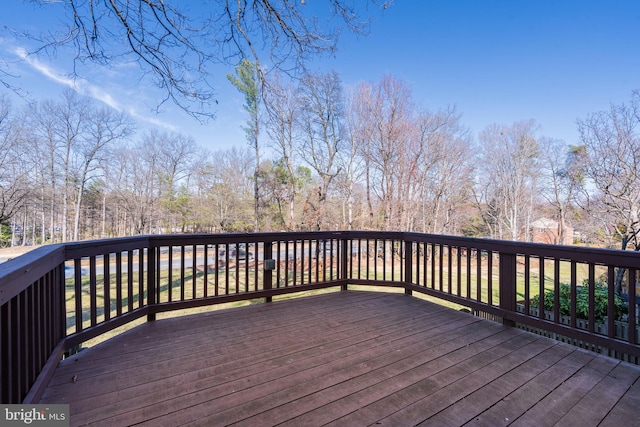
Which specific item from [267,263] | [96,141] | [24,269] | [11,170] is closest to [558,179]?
[267,263]

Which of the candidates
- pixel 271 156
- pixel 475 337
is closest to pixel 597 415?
pixel 475 337

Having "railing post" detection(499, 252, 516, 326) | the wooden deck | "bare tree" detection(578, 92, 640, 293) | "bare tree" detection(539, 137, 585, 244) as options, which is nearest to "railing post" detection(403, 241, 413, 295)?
the wooden deck

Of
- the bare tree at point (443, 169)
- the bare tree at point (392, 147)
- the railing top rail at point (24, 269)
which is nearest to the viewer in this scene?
the railing top rail at point (24, 269)

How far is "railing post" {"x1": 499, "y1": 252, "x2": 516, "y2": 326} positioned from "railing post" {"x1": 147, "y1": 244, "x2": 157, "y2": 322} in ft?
12.2

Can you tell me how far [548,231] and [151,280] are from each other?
19505 mm

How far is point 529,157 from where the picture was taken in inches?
599

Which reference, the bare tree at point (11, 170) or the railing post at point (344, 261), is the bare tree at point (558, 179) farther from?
the bare tree at point (11, 170)

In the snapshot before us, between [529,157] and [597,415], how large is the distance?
17.9 metres

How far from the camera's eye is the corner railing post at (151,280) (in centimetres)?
276

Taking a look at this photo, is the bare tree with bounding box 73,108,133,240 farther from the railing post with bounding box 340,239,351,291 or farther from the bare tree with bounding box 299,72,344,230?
the railing post with bounding box 340,239,351,291

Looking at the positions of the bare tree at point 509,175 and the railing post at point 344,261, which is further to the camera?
the bare tree at point 509,175

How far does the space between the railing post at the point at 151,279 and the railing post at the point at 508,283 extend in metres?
3.72

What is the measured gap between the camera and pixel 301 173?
46.1 feet

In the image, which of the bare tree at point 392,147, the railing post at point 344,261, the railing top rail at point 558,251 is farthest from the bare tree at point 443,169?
the railing top rail at point 558,251
